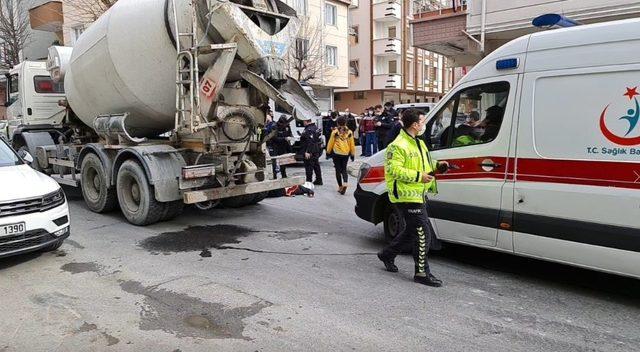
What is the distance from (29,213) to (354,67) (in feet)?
121

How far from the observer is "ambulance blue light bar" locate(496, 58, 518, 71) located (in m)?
4.97

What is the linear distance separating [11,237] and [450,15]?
13.6m

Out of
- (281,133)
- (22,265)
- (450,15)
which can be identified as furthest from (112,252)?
(450,15)

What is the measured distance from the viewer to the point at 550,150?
15.3 feet

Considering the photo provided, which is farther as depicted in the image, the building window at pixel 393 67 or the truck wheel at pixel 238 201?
the building window at pixel 393 67

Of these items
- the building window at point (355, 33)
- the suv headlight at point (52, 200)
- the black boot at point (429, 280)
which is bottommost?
the black boot at point (429, 280)

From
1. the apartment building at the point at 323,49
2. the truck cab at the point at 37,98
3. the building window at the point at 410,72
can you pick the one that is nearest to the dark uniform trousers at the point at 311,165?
the truck cab at the point at 37,98

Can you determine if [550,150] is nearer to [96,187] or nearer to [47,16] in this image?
[96,187]

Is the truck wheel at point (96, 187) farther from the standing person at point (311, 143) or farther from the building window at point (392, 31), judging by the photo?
the building window at point (392, 31)

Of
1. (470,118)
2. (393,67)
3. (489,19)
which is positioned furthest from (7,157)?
(393,67)

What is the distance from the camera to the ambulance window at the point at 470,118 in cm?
512

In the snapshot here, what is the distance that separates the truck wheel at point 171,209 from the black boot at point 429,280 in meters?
4.04

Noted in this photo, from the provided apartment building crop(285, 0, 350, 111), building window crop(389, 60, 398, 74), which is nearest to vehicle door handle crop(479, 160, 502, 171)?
apartment building crop(285, 0, 350, 111)

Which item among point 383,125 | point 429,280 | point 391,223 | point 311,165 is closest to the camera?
point 429,280
